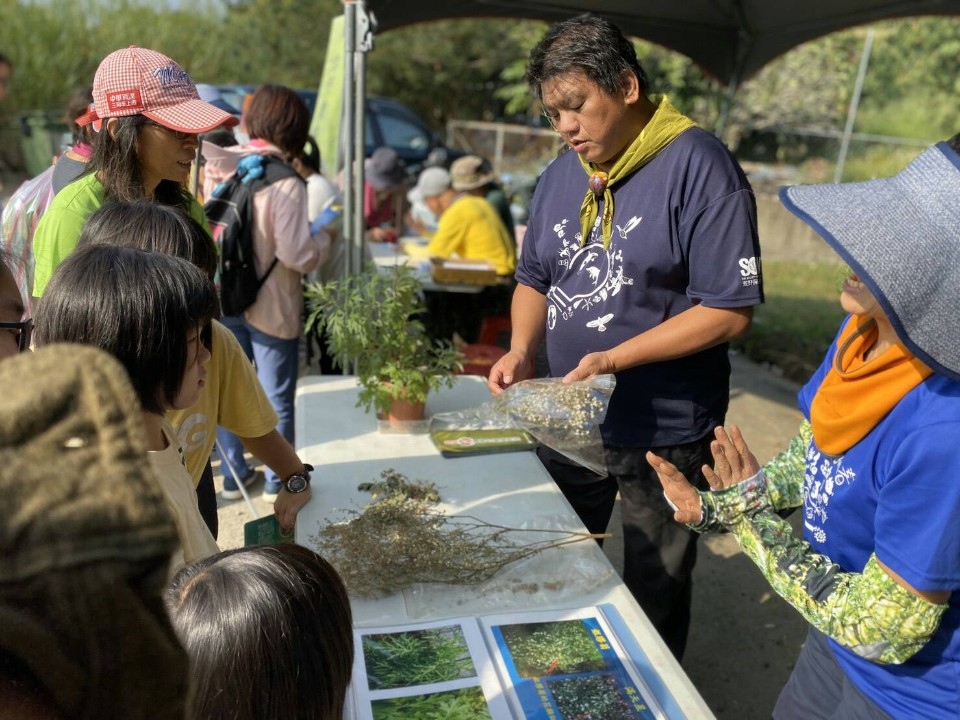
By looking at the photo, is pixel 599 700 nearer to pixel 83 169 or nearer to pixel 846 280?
pixel 846 280

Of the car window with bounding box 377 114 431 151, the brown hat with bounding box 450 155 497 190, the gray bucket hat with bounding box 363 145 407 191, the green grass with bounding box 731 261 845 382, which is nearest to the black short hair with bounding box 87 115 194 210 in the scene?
the brown hat with bounding box 450 155 497 190

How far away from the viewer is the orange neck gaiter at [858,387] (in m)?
1.04

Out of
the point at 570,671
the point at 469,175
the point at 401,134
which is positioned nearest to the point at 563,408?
the point at 570,671

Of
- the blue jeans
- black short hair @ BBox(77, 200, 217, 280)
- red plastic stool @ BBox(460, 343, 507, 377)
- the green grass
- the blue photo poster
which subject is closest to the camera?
the blue photo poster

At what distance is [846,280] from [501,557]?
0.88 m

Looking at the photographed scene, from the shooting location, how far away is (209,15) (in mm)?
18516

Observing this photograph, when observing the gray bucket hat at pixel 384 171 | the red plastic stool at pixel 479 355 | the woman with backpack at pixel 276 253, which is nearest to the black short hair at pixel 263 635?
the woman with backpack at pixel 276 253

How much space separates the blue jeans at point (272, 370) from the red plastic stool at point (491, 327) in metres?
1.58

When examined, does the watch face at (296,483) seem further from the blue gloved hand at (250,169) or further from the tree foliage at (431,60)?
the tree foliage at (431,60)

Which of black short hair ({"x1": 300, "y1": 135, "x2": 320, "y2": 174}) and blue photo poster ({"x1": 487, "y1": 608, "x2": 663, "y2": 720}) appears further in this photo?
black short hair ({"x1": 300, "y1": 135, "x2": 320, "y2": 174})

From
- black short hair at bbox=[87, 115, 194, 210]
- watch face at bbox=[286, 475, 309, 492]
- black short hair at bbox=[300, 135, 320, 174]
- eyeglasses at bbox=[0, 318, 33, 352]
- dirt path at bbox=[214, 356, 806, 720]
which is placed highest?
black short hair at bbox=[87, 115, 194, 210]

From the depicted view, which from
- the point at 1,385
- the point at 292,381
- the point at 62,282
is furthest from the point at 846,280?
the point at 292,381

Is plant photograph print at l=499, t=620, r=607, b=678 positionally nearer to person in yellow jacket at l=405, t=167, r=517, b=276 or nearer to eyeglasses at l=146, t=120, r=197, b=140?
eyeglasses at l=146, t=120, r=197, b=140

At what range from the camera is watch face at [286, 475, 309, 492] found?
1765 millimetres
